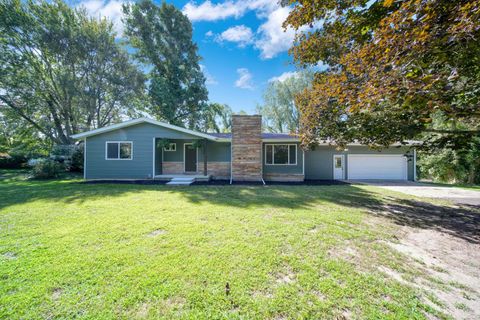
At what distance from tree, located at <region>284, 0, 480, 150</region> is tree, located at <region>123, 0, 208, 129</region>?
13930mm

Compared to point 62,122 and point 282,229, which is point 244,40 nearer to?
point 282,229

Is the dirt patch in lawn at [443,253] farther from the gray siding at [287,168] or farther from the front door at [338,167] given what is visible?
the front door at [338,167]

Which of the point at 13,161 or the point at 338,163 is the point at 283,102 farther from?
the point at 13,161

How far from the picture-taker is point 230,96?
22.3m

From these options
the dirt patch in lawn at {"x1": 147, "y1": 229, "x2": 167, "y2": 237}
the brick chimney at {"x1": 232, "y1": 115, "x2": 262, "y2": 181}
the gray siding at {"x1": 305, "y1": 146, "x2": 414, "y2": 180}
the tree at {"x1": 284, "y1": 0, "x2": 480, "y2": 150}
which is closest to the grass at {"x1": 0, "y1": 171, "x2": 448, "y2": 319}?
the dirt patch in lawn at {"x1": 147, "y1": 229, "x2": 167, "y2": 237}

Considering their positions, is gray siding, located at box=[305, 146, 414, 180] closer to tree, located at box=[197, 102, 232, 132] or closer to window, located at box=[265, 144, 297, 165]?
window, located at box=[265, 144, 297, 165]

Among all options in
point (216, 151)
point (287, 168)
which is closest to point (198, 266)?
point (216, 151)

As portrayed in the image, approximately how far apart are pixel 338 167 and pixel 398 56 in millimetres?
10471

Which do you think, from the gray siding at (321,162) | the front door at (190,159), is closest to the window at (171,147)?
the front door at (190,159)

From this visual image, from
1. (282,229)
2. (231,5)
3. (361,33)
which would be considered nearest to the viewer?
(282,229)

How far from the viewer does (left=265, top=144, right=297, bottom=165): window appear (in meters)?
11.6

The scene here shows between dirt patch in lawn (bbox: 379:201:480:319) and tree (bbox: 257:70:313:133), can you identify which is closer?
dirt patch in lawn (bbox: 379:201:480:319)

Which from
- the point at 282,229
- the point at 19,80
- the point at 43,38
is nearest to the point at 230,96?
the point at 43,38

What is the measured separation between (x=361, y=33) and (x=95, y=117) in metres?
22.2
